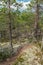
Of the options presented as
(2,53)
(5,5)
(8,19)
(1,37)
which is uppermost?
(5,5)

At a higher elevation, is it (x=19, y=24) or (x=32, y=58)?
(x=32, y=58)

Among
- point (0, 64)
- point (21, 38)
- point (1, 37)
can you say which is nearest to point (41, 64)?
point (0, 64)

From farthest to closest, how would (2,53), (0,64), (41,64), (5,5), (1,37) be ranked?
(1,37) → (5,5) → (2,53) → (0,64) → (41,64)

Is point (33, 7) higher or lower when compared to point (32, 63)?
lower

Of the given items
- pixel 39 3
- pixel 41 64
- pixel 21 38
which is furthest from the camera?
pixel 21 38

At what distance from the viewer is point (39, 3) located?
1725 cm

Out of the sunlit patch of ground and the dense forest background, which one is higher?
the sunlit patch of ground

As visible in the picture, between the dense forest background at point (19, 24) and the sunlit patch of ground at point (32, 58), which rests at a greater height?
the sunlit patch of ground at point (32, 58)

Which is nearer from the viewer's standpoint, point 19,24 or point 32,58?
point 32,58

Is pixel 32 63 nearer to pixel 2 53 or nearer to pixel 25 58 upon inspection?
pixel 25 58

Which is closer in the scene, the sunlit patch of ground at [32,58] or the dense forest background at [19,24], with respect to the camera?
the sunlit patch of ground at [32,58]

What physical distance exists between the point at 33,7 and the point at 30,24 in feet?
13.6

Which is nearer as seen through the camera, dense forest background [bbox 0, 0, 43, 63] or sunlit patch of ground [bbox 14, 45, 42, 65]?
sunlit patch of ground [bbox 14, 45, 42, 65]

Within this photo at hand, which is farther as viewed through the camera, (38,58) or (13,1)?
(13,1)
